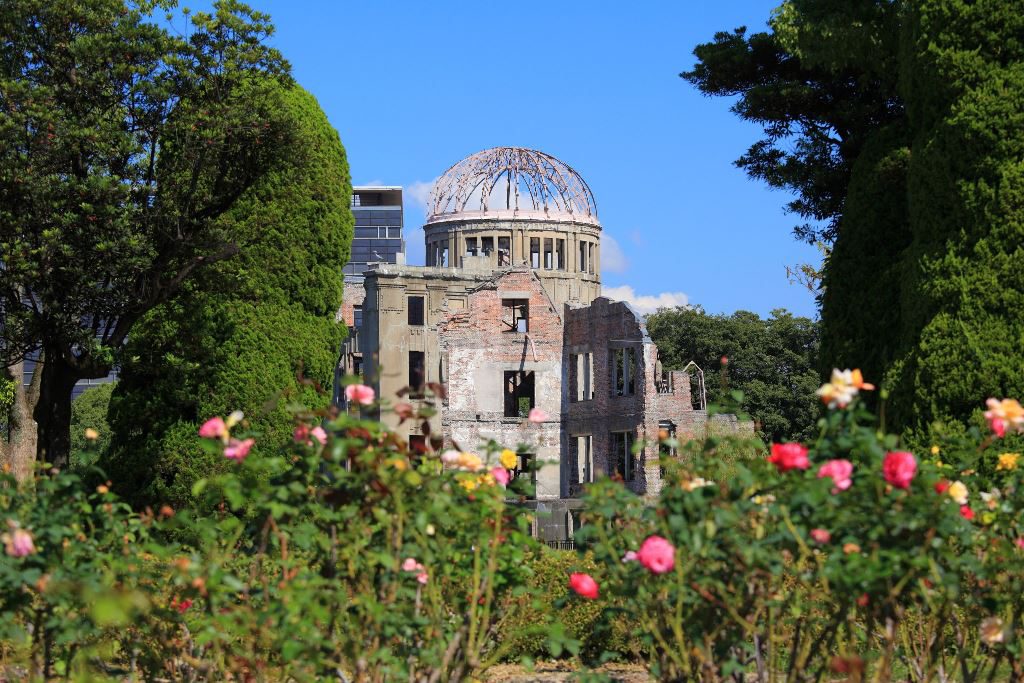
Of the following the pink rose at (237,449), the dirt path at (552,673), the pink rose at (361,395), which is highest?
the pink rose at (361,395)

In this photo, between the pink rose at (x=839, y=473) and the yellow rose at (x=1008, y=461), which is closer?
the pink rose at (x=839, y=473)

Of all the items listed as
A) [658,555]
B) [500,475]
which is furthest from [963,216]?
[658,555]

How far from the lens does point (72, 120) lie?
17703 mm

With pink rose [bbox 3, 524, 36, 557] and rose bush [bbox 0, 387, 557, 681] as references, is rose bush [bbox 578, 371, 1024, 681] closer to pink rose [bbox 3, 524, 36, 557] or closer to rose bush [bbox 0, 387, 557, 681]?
rose bush [bbox 0, 387, 557, 681]

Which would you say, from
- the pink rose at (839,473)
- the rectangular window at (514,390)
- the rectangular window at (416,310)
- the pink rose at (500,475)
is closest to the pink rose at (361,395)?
the pink rose at (500,475)

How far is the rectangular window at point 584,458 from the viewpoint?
36.5 meters

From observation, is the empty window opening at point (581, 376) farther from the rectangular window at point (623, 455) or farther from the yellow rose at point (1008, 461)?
the yellow rose at point (1008, 461)

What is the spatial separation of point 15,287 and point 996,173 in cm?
1301

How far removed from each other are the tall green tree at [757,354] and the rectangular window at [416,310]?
1711 cm

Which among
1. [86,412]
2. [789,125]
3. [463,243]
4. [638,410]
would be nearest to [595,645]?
[789,125]

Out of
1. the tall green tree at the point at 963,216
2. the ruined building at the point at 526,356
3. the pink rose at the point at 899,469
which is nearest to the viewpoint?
the pink rose at the point at 899,469

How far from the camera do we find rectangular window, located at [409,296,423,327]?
49719mm

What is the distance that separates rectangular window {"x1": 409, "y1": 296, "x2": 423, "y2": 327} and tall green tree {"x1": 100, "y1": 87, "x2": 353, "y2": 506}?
28370 millimetres

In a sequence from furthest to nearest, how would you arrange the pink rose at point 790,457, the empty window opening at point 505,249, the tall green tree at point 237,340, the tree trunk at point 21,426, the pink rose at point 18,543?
the empty window opening at point 505,249, the tree trunk at point 21,426, the tall green tree at point 237,340, the pink rose at point 790,457, the pink rose at point 18,543
